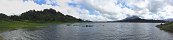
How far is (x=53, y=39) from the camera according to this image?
244 feet

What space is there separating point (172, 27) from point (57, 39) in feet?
239

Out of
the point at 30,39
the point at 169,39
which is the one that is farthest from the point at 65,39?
the point at 169,39

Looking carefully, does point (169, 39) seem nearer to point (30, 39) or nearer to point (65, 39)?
point (65, 39)

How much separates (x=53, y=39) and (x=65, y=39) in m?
3.52

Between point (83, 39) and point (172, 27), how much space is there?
67446 mm

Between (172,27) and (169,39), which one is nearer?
(169,39)

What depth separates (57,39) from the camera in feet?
244

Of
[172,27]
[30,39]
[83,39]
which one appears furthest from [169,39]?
[172,27]

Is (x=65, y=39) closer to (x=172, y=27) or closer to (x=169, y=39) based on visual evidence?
(x=169, y=39)

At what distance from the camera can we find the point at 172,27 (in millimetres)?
126312

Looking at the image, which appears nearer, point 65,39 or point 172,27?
Result: point 65,39

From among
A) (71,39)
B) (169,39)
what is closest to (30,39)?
(71,39)

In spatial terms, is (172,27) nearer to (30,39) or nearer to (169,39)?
(169,39)

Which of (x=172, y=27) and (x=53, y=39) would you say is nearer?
(x=53, y=39)
